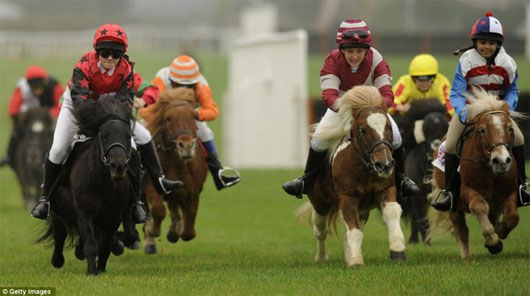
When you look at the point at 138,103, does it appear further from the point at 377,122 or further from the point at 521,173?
the point at 521,173

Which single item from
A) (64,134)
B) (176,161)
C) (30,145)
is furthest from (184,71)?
(30,145)

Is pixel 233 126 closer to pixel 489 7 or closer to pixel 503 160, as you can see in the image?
pixel 489 7

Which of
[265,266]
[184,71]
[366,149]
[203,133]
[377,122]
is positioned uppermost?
[377,122]

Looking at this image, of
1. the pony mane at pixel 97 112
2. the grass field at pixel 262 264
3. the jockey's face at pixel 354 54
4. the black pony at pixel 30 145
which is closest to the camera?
the grass field at pixel 262 264

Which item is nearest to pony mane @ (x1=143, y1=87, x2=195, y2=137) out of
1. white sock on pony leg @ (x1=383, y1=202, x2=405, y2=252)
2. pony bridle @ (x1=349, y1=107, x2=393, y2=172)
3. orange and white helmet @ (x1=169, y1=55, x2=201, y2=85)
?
orange and white helmet @ (x1=169, y1=55, x2=201, y2=85)

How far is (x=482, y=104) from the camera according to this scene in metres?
10.7

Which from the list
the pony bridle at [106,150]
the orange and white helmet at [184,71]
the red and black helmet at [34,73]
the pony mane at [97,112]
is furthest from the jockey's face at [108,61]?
the red and black helmet at [34,73]

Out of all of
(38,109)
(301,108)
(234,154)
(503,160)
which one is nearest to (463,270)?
(503,160)

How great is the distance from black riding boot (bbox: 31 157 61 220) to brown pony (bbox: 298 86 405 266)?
2550mm

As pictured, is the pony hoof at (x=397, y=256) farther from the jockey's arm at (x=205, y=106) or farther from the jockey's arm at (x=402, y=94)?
the jockey's arm at (x=402, y=94)

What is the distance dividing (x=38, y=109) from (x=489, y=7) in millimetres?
15593

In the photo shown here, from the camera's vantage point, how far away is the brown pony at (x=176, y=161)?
13.1m

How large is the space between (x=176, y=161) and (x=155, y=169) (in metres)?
1.19

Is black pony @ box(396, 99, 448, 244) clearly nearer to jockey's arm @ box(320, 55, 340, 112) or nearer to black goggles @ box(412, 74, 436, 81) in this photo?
black goggles @ box(412, 74, 436, 81)
